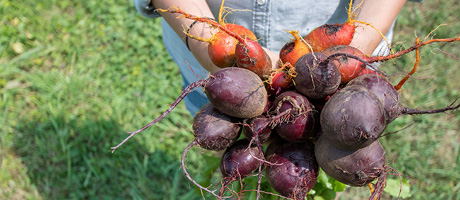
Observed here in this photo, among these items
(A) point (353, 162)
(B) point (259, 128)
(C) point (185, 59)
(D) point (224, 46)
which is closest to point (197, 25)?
(D) point (224, 46)

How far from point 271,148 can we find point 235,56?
1.38 ft

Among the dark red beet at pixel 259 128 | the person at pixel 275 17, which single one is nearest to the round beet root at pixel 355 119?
the dark red beet at pixel 259 128

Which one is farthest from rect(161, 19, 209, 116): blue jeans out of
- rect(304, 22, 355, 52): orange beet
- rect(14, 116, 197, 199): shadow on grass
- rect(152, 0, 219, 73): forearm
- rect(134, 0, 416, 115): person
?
rect(14, 116, 197, 199): shadow on grass

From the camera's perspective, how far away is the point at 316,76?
1.28 m

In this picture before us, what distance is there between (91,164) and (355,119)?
2760 millimetres

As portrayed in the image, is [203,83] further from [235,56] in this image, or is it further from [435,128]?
[435,128]

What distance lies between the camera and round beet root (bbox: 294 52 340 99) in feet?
4.24

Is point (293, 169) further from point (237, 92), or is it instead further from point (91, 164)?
point (91, 164)

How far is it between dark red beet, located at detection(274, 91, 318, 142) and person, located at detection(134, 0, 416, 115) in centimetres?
32

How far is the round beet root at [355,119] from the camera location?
1193 millimetres

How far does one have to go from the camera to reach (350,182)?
1344mm

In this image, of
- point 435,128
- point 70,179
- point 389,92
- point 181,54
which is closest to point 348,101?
point 389,92

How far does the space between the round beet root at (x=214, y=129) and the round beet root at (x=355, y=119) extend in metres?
0.38

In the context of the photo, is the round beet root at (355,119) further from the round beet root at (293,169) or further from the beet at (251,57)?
the beet at (251,57)
